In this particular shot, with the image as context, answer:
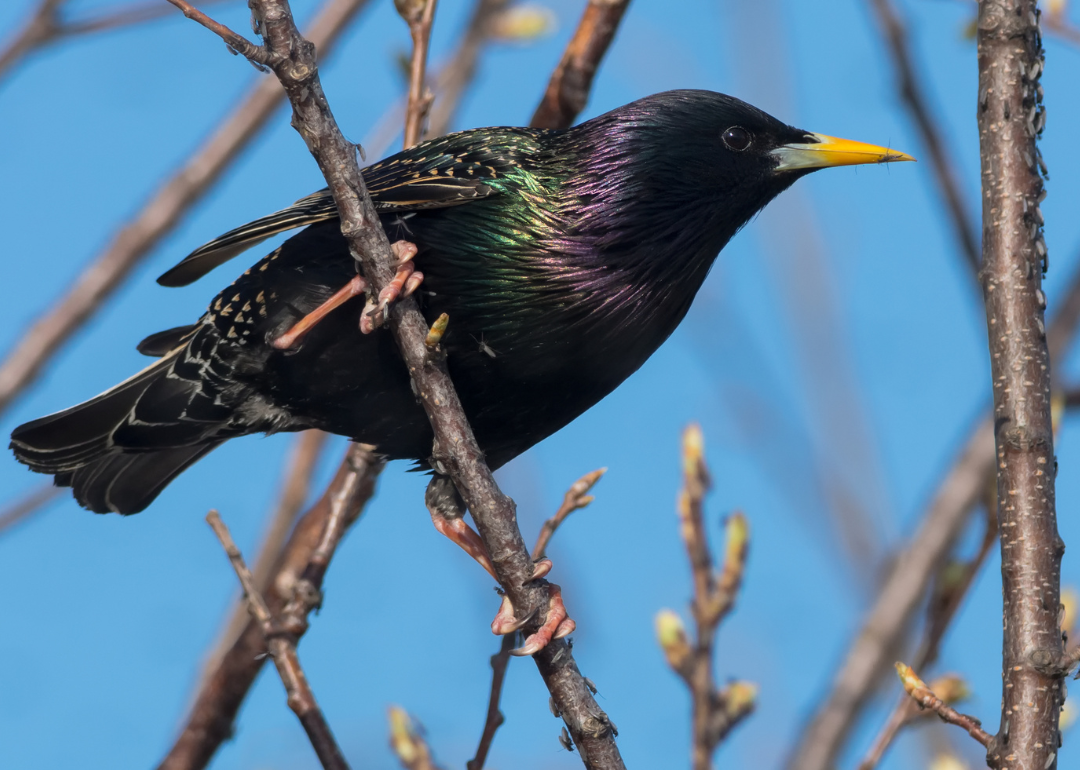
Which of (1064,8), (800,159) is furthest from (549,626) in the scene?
(1064,8)

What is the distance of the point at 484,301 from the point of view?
3092mm

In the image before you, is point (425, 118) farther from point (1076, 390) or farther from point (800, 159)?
point (1076, 390)

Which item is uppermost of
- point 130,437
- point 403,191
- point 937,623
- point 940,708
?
point 403,191

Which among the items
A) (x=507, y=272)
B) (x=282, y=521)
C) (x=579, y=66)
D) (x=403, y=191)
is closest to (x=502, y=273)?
(x=507, y=272)

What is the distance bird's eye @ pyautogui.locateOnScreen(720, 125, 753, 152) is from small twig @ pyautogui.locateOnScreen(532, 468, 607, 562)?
1.09 m

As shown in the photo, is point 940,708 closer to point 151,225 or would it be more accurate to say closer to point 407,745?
point 407,745

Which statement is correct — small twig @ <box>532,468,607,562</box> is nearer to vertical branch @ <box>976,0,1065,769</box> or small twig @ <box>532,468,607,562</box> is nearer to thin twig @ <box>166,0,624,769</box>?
thin twig @ <box>166,0,624,769</box>

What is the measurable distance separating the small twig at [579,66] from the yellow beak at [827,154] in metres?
0.79

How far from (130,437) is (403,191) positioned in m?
1.28

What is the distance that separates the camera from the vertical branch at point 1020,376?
2006 millimetres

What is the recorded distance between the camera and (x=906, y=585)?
11.5ft

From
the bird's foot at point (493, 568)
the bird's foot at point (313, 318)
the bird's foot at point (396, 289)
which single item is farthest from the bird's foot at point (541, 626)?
the bird's foot at point (313, 318)

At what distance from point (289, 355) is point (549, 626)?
1244 millimetres

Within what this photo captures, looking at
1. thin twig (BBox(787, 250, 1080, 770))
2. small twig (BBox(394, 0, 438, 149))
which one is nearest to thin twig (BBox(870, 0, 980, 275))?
thin twig (BBox(787, 250, 1080, 770))
